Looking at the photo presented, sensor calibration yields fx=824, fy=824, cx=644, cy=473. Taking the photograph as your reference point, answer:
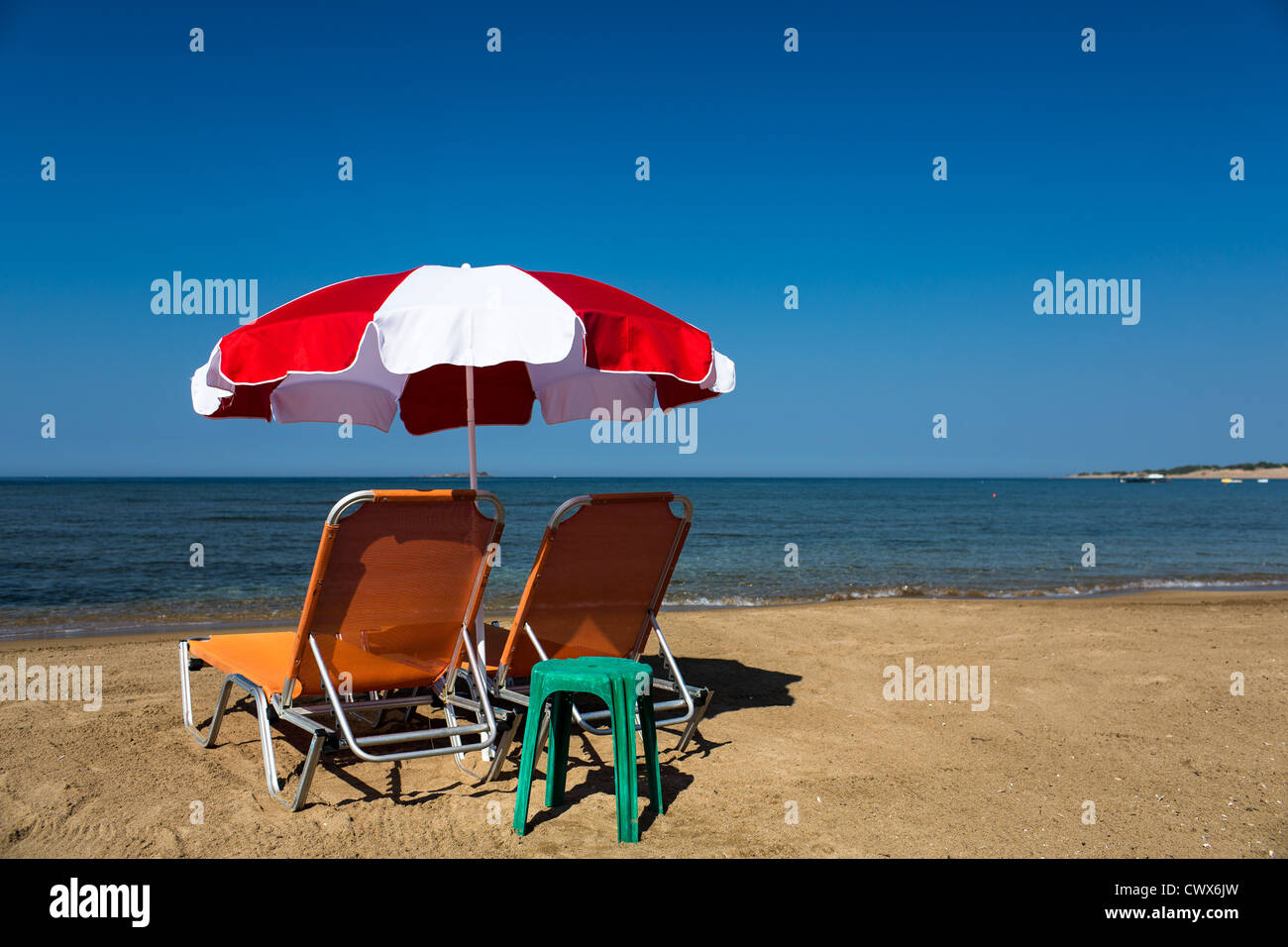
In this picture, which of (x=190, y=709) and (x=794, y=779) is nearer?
(x=794, y=779)

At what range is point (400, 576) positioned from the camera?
144 inches

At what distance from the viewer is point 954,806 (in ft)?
11.5

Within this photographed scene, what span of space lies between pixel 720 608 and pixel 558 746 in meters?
7.44

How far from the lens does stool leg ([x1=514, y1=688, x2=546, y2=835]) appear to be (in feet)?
10.4

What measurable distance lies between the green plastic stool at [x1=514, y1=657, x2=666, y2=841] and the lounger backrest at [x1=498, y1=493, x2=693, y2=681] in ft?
1.92

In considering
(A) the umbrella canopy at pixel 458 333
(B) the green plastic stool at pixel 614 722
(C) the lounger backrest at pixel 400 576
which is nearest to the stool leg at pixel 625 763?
(B) the green plastic stool at pixel 614 722

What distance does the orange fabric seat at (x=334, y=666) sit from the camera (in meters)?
3.59

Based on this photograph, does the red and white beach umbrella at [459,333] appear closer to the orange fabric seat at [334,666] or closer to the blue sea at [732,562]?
the blue sea at [732,562]

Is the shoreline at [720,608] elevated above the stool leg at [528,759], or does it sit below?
below

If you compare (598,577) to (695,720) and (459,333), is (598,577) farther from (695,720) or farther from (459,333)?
(459,333)

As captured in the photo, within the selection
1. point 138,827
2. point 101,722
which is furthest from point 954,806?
point 101,722

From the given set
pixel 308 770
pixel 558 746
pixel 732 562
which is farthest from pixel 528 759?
pixel 732 562

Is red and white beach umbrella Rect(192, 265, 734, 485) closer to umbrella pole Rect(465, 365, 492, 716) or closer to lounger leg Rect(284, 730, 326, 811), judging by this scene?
umbrella pole Rect(465, 365, 492, 716)

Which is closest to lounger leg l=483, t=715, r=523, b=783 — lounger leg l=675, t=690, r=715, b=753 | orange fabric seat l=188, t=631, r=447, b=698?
orange fabric seat l=188, t=631, r=447, b=698
